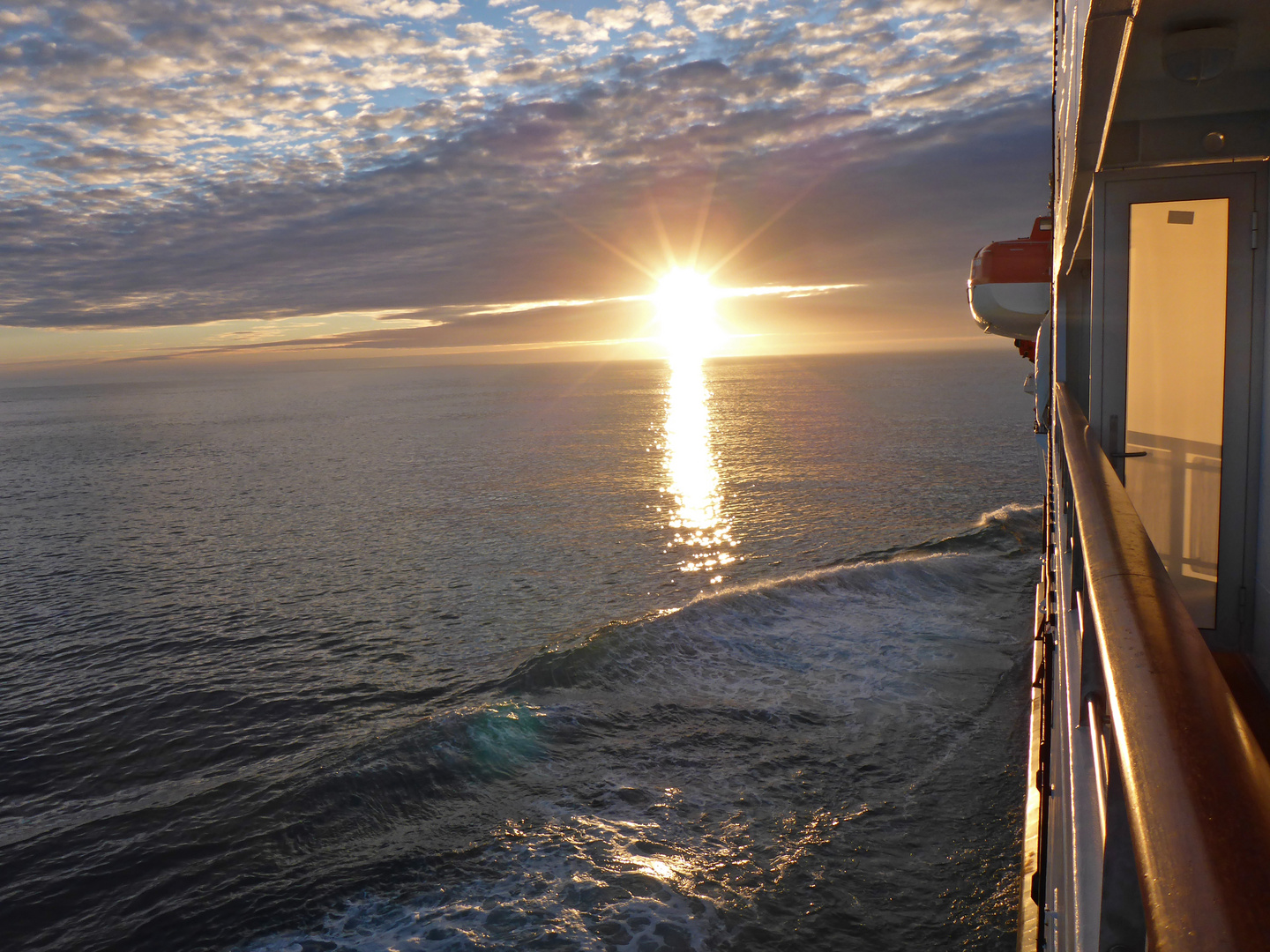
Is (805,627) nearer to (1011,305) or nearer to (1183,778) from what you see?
(1011,305)

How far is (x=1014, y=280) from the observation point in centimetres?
1125

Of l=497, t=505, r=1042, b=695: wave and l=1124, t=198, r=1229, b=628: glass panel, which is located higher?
l=1124, t=198, r=1229, b=628: glass panel

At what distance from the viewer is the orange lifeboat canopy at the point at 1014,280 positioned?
36.5 ft

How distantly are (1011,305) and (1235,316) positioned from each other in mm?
7833

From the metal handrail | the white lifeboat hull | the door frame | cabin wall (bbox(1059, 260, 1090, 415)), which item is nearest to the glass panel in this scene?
the door frame

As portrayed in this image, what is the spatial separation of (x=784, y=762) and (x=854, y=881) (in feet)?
7.11

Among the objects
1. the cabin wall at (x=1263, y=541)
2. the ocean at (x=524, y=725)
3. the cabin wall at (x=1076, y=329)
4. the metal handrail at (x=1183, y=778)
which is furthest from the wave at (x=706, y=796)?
the metal handrail at (x=1183, y=778)

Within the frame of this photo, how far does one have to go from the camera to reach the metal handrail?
2.00 feet

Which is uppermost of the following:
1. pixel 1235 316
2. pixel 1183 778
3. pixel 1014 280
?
pixel 1014 280

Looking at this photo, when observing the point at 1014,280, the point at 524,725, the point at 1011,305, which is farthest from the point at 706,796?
the point at 1014,280

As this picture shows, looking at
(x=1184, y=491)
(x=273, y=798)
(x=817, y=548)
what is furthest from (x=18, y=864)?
(x=817, y=548)

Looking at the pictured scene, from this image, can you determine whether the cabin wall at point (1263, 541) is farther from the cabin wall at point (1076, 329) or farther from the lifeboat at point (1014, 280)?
the lifeboat at point (1014, 280)

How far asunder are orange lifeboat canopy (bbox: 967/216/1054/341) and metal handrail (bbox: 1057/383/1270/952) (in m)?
11.3

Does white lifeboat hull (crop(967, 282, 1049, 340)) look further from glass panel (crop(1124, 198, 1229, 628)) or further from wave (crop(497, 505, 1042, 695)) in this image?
glass panel (crop(1124, 198, 1229, 628))
